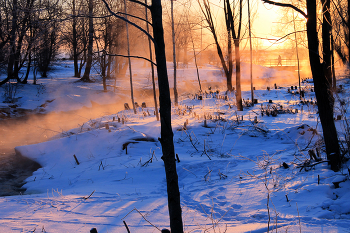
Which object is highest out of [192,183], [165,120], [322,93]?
[322,93]

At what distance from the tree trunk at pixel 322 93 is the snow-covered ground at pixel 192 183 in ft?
0.91

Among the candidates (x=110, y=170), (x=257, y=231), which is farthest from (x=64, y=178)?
(x=257, y=231)

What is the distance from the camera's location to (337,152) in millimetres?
4082

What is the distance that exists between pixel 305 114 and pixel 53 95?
16876 mm

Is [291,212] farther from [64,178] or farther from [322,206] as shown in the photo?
[64,178]

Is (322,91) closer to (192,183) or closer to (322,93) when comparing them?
(322,93)

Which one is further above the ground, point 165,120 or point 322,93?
point 322,93

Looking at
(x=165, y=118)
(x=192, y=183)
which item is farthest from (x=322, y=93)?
(x=165, y=118)

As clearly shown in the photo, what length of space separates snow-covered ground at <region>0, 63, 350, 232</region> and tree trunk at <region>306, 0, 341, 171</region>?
277 mm

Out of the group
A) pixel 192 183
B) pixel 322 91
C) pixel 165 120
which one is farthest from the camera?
pixel 192 183

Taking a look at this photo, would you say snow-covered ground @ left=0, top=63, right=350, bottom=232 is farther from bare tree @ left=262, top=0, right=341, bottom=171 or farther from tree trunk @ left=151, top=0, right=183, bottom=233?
tree trunk @ left=151, top=0, right=183, bottom=233

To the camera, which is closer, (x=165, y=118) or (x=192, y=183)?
(x=165, y=118)

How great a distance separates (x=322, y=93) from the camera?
4082mm

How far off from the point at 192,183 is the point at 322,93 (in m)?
2.82
